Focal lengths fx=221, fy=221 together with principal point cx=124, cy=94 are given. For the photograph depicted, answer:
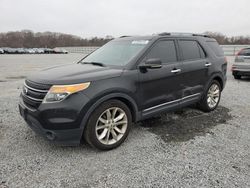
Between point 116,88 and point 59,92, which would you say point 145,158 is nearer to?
point 116,88

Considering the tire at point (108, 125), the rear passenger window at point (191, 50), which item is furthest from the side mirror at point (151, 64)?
the rear passenger window at point (191, 50)

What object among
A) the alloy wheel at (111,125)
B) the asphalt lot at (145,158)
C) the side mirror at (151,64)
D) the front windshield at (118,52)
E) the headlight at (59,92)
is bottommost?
the asphalt lot at (145,158)

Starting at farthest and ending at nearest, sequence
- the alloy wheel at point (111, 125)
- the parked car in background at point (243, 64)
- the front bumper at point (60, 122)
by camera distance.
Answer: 1. the parked car in background at point (243, 64)
2. the alloy wheel at point (111, 125)
3. the front bumper at point (60, 122)

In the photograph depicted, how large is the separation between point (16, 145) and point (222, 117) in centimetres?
410

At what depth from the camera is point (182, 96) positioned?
438cm

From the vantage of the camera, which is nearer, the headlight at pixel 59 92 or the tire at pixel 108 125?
the headlight at pixel 59 92

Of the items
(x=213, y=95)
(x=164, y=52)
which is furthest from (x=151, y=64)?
(x=213, y=95)

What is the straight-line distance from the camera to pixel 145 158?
317 cm

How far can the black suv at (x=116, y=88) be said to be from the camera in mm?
2975

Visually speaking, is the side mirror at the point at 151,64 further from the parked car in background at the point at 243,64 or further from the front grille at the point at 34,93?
the parked car in background at the point at 243,64

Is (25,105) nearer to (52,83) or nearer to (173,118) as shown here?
(52,83)

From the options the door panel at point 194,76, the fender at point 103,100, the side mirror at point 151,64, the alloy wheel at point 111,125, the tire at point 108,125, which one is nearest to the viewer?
the fender at point 103,100

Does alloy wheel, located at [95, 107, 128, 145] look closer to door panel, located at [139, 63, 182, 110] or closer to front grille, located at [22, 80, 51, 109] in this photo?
door panel, located at [139, 63, 182, 110]

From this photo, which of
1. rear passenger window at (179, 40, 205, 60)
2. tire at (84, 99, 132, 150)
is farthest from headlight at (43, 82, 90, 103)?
rear passenger window at (179, 40, 205, 60)
